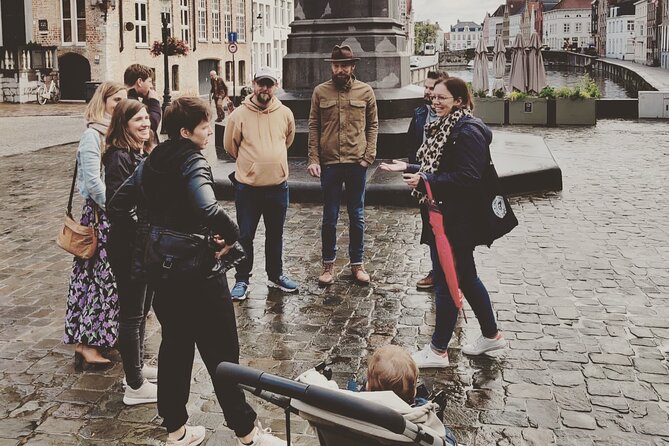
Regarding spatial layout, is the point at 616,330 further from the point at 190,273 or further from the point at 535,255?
the point at 190,273

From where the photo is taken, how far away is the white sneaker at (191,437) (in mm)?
4051

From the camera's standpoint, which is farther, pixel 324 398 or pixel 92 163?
pixel 92 163

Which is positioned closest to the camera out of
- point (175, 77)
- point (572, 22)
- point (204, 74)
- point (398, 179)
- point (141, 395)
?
point (141, 395)

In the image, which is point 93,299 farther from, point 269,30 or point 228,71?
point 269,30

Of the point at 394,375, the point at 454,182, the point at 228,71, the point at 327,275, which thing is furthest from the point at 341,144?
the point at 228,71

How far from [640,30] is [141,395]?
101m

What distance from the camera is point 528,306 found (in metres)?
6.50

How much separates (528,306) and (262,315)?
2.09 metres

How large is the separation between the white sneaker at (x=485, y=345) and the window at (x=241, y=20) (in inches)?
1773

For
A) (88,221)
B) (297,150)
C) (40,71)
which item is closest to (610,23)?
(40,71)

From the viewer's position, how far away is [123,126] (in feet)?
15.0

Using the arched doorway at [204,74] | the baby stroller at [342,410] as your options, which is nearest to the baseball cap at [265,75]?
the baby stroller at [342,410]

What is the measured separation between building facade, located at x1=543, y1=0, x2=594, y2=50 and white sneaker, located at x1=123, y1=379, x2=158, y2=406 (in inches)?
6542

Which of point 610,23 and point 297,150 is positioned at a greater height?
point 610,23
